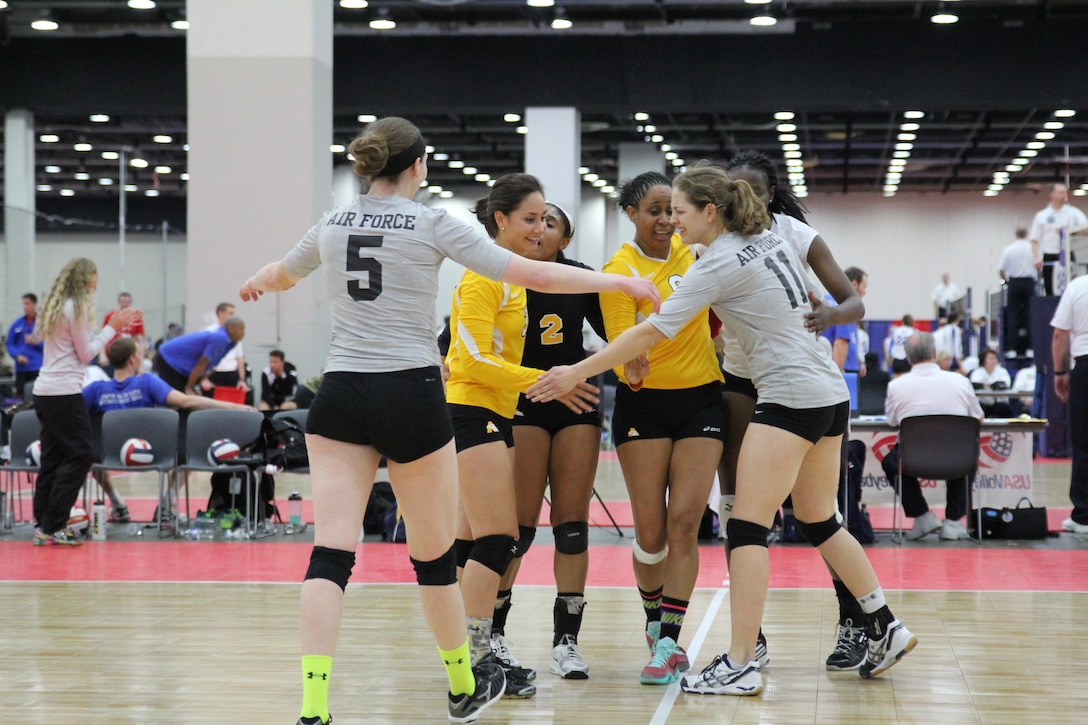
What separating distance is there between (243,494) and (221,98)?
16.7 ft

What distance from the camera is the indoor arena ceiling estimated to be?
15242 millimetres

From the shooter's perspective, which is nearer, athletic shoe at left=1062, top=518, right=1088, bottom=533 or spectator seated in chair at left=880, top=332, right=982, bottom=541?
spectator seated in chair at left=880, top=332, right=982, bottom=541

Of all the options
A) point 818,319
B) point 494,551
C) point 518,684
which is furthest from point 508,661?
point 818,319

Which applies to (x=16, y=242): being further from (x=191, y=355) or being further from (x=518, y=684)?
(x=518, y=684)

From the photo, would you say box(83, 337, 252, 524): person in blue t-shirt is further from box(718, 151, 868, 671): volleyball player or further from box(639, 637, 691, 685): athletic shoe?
box(639, 637, 691, 685): athletic shoe

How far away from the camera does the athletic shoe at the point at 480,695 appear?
11.5ft

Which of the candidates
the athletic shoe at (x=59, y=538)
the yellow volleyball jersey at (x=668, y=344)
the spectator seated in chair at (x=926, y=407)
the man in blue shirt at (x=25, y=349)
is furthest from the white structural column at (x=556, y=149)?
the yellow volleyball jersey at (x=668, y=344)

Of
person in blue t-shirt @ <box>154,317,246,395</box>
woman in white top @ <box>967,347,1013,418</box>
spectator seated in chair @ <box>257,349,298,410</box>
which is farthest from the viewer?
woman in white top @ <box>967,347,1013,418</box>

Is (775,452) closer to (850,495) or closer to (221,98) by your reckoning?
(850,495)

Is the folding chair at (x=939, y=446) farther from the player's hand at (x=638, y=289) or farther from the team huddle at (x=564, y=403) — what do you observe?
the player's hand at (x=638, y=289)

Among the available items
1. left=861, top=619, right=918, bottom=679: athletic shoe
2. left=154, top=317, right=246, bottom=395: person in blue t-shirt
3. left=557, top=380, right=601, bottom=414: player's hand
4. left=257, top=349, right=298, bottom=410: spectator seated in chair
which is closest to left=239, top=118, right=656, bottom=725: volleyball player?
left=557, top=380, right=601, bottom=414: player's hand

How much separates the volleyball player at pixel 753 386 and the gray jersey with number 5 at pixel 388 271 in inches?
55.8

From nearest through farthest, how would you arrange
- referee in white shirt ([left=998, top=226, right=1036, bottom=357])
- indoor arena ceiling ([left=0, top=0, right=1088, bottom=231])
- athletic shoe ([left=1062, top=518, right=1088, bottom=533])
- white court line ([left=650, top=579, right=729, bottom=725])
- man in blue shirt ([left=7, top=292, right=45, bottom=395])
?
white court line ([left=650, top=579, right=729, bottom=725]) < athletic shoe ([left=1062, top=518, right=1088, bottom=533]) < man in blue shirt ([left=7, top=292, right=45, bottom=395]) < referee in white shirt ([left=998, top=226, right=1036, bottom=357]) < indoor arena ceiling ([left=0, top=0, right=1088, bottom=231])

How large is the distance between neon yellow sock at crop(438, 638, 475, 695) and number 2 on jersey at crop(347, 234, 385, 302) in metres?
1.07
